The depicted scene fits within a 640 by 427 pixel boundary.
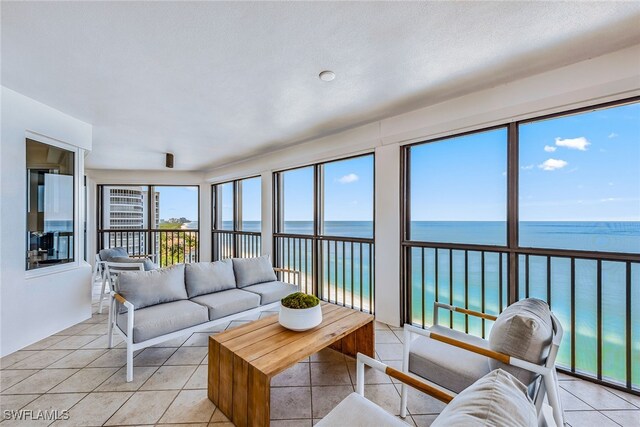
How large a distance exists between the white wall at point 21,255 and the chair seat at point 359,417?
3.21 m

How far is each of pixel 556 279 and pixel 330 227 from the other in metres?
2.71

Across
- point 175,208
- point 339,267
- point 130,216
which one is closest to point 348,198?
point 339,267

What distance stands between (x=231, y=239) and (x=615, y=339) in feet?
19.0

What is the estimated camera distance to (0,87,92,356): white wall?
2445 mm

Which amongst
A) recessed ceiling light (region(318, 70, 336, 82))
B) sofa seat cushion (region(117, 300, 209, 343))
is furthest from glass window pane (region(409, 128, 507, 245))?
sofa seat cushion (region(117, 300, 209, 343))

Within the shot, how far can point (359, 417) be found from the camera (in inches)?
45.6

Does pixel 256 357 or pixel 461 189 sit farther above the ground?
pixel 461 189

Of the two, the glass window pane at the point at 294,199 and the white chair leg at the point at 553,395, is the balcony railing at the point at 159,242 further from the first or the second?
the white chair leg at the point at 553,395

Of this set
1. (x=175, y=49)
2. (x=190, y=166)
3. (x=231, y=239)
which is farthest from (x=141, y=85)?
(x=231, y=239)

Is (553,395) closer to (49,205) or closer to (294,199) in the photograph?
(294,199)

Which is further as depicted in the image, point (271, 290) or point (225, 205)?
point (225, 205)

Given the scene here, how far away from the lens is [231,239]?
591 cm

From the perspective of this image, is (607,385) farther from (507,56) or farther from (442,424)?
(507,56)

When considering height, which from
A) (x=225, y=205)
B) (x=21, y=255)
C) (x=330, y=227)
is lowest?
(x=21, y=255)
